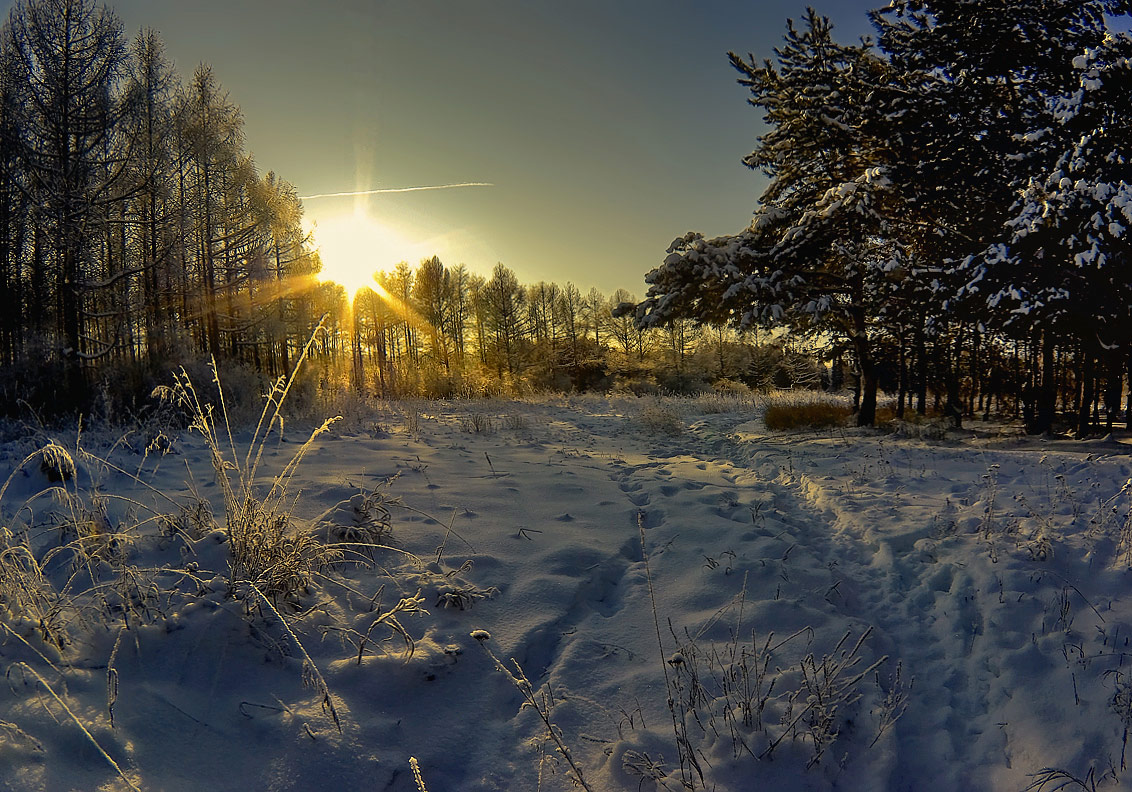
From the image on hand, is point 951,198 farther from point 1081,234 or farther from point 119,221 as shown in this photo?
point 119,221

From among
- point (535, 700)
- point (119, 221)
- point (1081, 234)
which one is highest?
point (119, 221)

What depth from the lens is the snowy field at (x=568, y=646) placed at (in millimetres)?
1831

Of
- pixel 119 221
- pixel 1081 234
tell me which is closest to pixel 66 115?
pixel 119 221

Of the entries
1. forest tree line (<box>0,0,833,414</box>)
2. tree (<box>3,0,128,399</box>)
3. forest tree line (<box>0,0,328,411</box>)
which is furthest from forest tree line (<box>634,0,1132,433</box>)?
tree (<box>3,0,128,399</box>)

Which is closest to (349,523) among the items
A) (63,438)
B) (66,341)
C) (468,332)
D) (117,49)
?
(63,438)

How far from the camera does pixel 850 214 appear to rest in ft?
28.7

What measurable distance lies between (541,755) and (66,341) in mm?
15160

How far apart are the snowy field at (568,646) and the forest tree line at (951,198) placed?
4.12 m

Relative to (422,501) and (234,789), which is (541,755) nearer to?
(234,789)

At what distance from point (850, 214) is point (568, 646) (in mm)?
8827

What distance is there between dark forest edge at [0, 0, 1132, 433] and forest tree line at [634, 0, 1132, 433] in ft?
0.13

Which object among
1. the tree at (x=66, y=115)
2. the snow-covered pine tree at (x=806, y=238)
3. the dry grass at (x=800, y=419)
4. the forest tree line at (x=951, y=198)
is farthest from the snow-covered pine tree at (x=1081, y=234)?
the tree at (x=66, y=115)

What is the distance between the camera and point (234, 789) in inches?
63.5

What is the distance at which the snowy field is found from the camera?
A: 1.83 metres
